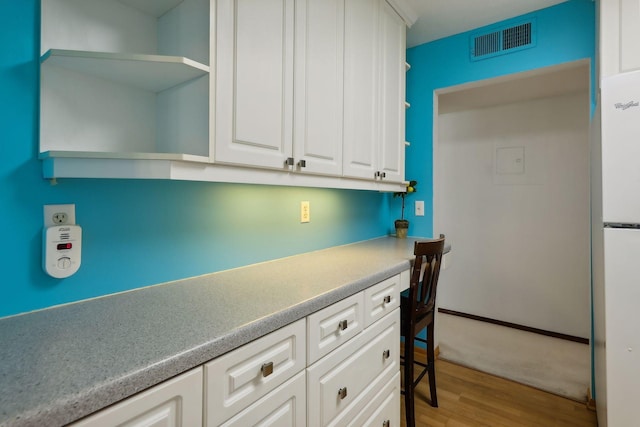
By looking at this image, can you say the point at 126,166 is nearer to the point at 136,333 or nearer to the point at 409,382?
the point at 136,333

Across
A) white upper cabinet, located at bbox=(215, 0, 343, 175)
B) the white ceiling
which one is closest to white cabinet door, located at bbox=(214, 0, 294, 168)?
white upper cabinet, located at bbox=(215, 0, 343, 175)


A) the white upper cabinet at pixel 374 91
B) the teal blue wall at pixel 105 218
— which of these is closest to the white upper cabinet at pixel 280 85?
the white upper cabinet at pixel 374 91

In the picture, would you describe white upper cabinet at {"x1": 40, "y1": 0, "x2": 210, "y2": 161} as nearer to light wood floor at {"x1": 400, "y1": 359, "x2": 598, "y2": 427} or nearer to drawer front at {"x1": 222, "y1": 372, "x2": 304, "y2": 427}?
drawer front at {"x1": 222, "y1": 372, "x2": 304, "y2": 427}

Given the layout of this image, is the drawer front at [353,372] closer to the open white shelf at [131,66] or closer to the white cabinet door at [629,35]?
the open white shelf at [131,66]

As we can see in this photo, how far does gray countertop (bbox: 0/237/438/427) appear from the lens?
560 mm

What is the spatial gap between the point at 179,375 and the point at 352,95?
1.51 m

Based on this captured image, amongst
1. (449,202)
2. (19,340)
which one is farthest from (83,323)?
(449,202)

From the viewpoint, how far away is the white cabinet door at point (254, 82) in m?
1.09

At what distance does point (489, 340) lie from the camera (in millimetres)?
2908

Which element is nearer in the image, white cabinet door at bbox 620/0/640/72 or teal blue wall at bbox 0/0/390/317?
teal blue wall at bbox 0/0/390/317

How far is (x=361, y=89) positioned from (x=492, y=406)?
2.06 meters

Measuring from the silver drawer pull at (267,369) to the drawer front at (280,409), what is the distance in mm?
66

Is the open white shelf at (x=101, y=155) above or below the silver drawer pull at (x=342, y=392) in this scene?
above

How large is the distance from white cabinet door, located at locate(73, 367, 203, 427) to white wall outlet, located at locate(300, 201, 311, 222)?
119cm
